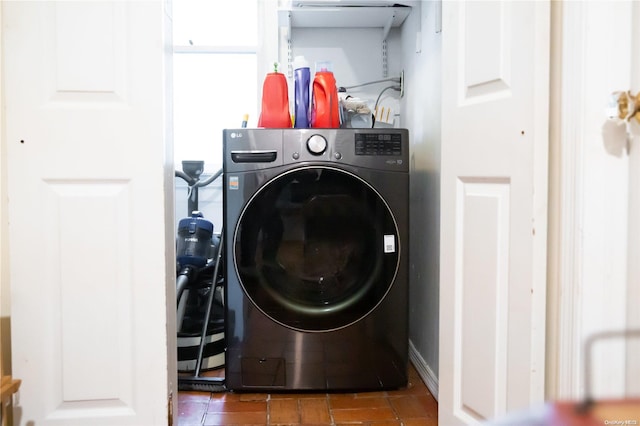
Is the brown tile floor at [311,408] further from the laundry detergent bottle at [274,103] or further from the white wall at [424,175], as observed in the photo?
the laundry detergent bottle at [274,103]

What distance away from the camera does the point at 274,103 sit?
5.78 feet

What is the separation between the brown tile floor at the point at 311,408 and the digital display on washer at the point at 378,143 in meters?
0.87

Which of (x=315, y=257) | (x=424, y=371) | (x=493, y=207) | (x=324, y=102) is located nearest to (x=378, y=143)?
(x=324, y=102)

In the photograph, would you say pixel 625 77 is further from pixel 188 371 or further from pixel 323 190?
pixel 188 371

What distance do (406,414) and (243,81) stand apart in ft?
5.80

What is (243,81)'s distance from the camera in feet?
7.86

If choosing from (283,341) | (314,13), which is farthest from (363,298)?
(314,13)

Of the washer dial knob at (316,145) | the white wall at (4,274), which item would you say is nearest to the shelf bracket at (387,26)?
the washer dial knob at (316,145)

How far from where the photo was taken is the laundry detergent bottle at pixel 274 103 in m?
1.76

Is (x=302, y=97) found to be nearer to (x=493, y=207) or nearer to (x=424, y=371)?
(x=493, y=207)

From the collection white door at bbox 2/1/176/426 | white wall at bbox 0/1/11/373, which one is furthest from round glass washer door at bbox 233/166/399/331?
white wall at bbox 0/1/11/373

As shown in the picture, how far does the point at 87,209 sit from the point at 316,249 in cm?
76

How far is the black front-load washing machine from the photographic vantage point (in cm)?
156

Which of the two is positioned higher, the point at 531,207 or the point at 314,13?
the point at 314,13
